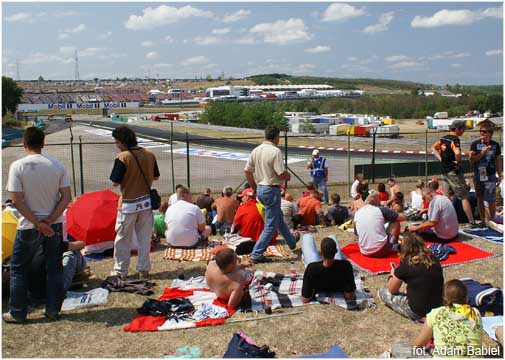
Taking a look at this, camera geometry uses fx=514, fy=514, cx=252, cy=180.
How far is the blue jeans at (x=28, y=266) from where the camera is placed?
5.02 m

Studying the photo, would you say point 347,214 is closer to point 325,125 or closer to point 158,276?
point 158,276

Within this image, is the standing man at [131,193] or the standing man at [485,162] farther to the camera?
the standing man at [485,162]

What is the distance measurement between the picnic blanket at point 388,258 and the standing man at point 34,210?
400 centimetres

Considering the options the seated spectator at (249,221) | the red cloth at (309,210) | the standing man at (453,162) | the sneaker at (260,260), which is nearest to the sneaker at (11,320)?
the sneaker at (260,260)

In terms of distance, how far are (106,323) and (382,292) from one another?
118 inches

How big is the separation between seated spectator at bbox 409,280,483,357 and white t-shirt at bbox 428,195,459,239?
4.36m

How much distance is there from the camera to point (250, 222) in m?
8.16

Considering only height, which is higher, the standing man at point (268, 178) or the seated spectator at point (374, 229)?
the standing man at point (268, 178)

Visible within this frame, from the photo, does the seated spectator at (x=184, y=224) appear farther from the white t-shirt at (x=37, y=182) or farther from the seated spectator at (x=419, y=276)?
the seated spectator at (x=419, y=276)

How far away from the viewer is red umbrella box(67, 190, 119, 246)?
25.1 ft

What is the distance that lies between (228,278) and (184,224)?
8.09ft

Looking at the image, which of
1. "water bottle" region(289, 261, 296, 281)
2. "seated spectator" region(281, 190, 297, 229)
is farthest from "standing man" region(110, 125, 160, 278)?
"seated spectator" region(281, 190, 297, 229)

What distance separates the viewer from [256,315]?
538 cm

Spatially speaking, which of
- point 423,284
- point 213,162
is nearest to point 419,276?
point 423,284
